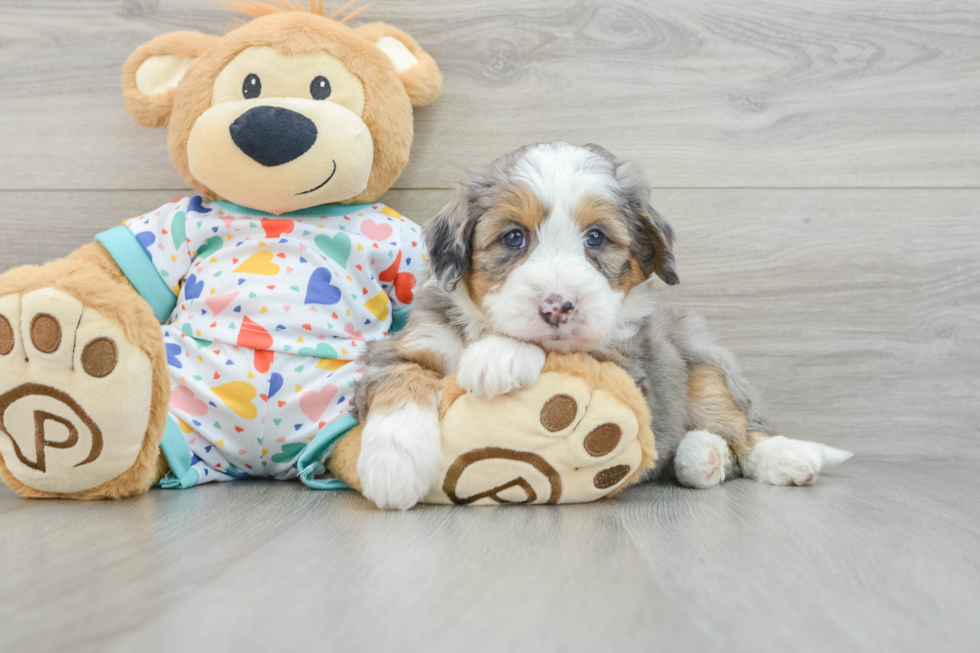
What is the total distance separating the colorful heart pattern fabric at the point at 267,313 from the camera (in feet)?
6.12

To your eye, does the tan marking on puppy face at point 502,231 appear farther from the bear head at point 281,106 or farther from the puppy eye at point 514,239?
the bear head at point 281,106

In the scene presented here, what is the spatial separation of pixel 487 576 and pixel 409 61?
1.67 metres

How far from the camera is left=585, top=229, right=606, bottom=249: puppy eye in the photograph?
1651mm

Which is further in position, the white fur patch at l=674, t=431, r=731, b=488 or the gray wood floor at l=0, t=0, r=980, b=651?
the gray wood floor at l=0, t=0, r=980, b=651

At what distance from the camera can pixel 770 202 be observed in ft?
8.05

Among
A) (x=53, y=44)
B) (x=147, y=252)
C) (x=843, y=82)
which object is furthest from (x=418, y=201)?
(x=843, y=82)

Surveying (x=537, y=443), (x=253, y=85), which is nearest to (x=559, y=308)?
(x=537, y=443)

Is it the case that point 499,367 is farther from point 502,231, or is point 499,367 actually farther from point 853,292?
point 853,292

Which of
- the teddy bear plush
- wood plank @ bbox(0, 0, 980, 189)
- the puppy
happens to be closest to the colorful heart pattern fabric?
the teddy bear plush

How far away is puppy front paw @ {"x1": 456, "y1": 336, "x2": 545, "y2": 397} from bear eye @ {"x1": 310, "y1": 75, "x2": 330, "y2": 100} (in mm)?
941

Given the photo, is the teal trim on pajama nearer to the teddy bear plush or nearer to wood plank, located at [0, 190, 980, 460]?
the teddy bear plush

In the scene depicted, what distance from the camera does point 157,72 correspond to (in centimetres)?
212

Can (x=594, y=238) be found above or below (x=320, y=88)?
below

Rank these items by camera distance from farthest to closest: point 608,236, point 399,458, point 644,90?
1. point 644,90
2. point 608,236
3. point 399,458
